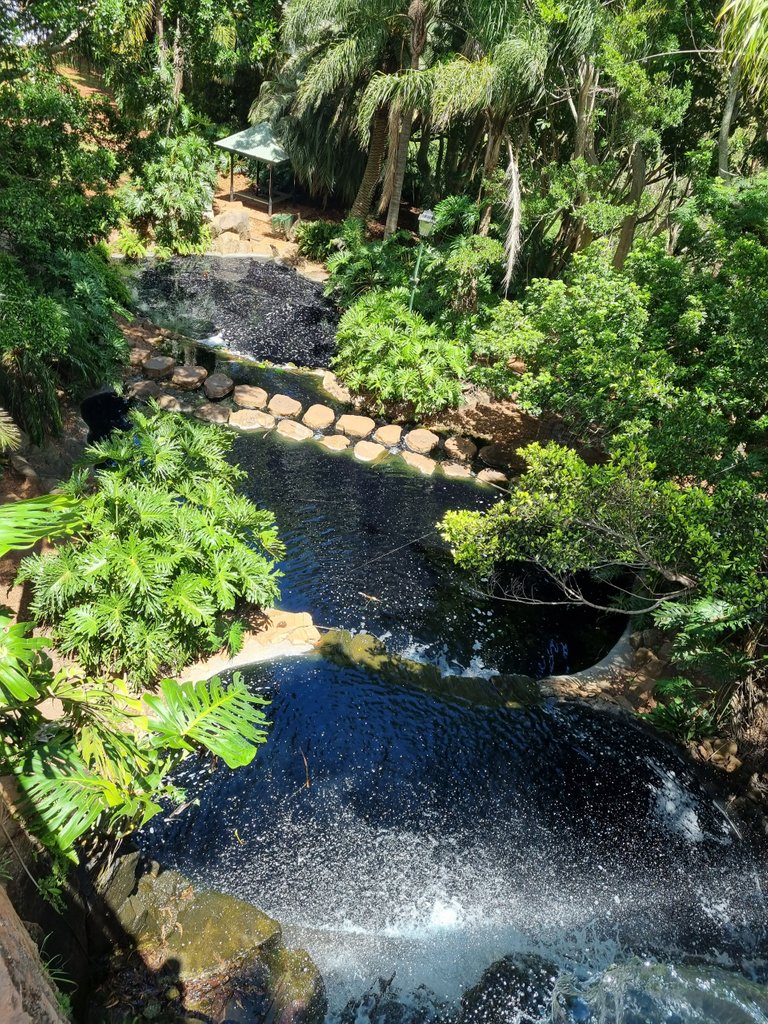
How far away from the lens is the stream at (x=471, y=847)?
4715 mm

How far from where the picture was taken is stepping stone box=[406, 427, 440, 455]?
1144 cm

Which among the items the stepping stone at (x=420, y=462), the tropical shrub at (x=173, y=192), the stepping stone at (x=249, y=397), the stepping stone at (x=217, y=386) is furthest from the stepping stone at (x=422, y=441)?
the tropical shrub at (x=173, y=192)

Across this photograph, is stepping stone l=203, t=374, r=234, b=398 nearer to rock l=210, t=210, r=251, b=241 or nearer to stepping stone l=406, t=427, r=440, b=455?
stepping stone l=406, t=427, r=440, b=455

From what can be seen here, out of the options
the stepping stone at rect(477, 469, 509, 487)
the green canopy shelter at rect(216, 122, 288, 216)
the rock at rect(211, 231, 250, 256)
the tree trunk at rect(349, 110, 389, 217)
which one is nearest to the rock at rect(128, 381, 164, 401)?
the stepping stone at rect(477, 469, 509, 487)

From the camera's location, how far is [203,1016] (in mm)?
4109

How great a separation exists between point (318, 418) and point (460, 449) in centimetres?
265

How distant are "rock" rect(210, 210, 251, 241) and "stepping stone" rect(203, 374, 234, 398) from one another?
26.3ft

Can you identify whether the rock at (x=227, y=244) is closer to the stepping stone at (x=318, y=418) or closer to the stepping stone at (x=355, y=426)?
the stepping stone at (x=318, y=418)

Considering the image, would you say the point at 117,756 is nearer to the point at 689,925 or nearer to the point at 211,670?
the point at 211,670

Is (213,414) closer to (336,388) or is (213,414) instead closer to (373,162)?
(336,388)

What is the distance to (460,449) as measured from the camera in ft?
37.9

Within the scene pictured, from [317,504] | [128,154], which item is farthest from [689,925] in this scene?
[128,154]

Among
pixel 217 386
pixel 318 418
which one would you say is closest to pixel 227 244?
pixel 217 386

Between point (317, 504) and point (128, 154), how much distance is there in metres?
7.69
